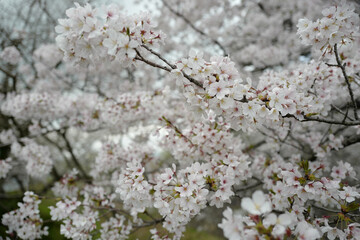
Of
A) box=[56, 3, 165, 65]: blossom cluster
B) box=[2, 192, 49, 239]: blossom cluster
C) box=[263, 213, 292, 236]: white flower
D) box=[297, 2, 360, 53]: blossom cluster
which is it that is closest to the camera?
box=[263, 213, 292, 236]: white flower

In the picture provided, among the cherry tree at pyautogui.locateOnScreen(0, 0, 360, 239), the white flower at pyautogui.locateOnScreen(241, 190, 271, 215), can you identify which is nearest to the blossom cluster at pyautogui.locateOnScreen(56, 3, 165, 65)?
the cherry tree at pyautogui.locateOnScreen(0, 0, 360, 239)

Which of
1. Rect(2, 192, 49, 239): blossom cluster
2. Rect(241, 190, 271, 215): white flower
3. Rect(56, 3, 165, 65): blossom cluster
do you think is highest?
Rect(56, 3, 165, 65): blossom cluster

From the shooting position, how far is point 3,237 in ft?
10.5

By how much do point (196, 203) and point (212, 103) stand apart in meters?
0.80

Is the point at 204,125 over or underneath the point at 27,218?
over

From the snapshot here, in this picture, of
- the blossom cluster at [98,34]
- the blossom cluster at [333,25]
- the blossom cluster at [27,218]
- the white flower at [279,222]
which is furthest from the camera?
the blossom cluster at [27,218]

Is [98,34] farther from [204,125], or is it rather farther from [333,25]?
[333,25]

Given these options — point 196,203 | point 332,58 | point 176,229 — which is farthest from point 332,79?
point 176,229

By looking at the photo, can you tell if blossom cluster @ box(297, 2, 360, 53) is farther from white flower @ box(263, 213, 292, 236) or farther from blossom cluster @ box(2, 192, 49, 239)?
blossom cluster @ box(2, 192, 49, 239)

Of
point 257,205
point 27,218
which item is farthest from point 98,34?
point 27,218

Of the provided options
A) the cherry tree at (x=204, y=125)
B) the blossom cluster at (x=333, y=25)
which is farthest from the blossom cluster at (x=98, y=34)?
the blossom cluster at (x=333, y=25)

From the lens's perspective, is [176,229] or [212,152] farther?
[212,152]

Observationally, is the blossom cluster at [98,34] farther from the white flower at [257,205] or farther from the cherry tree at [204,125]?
the white flower at [257,205]

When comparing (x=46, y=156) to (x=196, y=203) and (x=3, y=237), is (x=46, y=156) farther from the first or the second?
(x=196, y=203)
